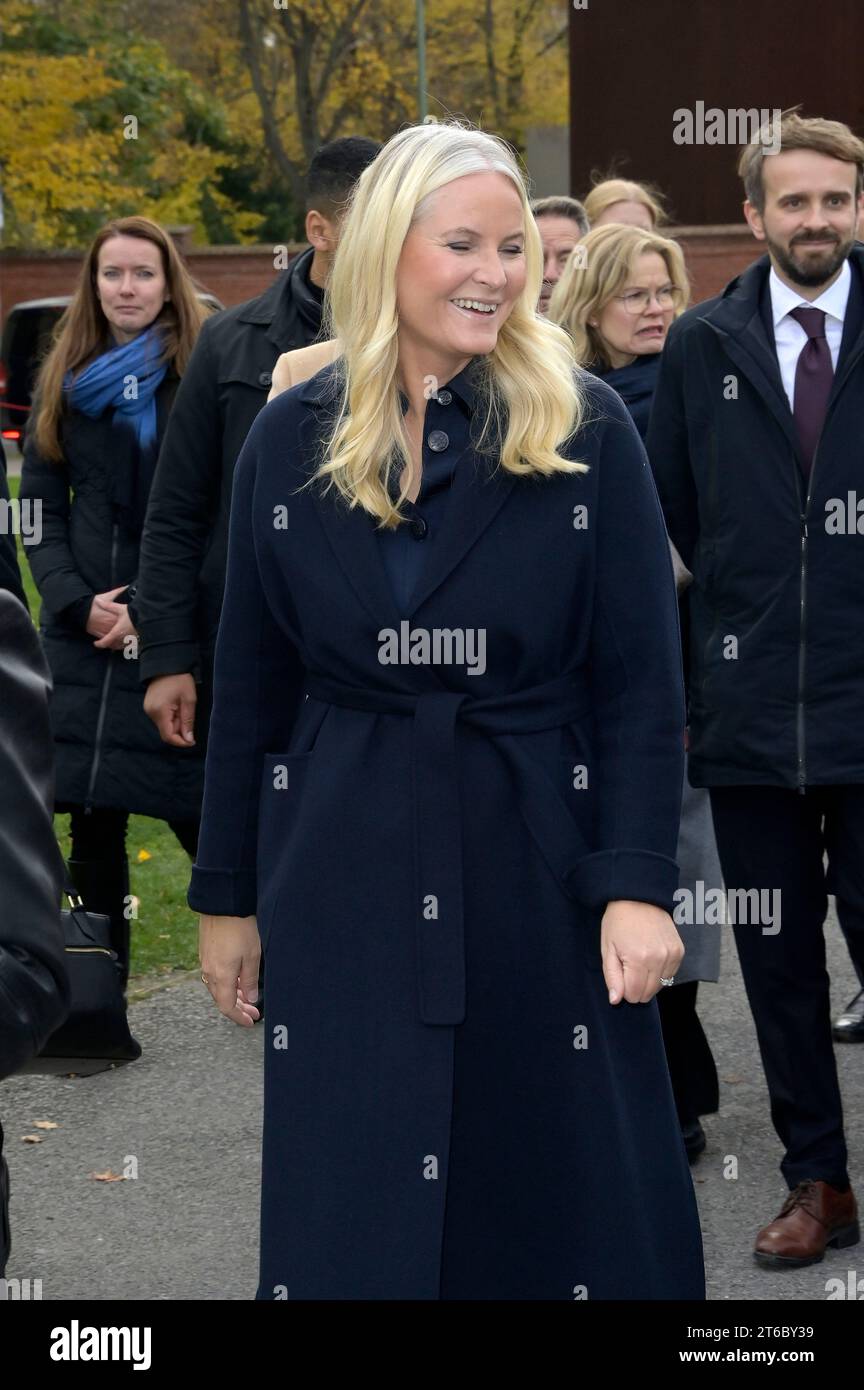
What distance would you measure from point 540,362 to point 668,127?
28.0 metres

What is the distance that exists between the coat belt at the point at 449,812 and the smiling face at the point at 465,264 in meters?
0.52

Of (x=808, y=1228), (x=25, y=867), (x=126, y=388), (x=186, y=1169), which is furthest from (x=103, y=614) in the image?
(x=25, y=867)

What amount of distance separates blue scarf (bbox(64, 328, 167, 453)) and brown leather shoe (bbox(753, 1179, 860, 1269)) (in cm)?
284

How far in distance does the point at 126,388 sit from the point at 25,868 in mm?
4265

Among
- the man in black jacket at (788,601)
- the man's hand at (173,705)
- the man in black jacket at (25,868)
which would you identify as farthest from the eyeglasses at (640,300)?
the man in black jacket at (25,868)

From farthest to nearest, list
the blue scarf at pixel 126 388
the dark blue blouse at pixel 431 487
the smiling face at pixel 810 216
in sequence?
the blue scarf at pixel 126 388
the smiling face at pixel 810 216
the dark blue blouse at pixel 431 487

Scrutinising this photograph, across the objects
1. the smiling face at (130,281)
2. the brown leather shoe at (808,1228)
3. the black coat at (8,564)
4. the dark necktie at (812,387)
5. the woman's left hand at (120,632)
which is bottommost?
the brown leather shoe at (808,1228)

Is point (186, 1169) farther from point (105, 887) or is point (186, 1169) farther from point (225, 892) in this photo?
point (225, 892)

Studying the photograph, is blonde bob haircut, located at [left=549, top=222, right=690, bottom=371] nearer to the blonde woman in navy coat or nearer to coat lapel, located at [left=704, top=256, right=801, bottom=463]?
coat lapel, located at [left=704, top=256, right=801, bottom=463]

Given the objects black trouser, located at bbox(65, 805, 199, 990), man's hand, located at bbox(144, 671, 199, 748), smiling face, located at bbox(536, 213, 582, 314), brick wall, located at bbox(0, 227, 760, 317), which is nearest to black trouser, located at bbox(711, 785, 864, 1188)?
man's hand, located at bbox(144, 671, 199, 748)

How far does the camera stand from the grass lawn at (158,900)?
23.6ft

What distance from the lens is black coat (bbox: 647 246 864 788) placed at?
4633 millimetres

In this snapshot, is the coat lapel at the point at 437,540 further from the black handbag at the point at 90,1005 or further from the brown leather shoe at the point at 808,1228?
the brown leather shoe at the point at 808,1228

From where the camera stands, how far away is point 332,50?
43.0 meters
